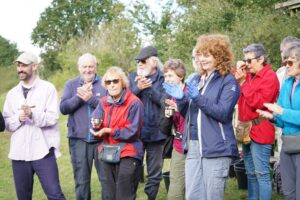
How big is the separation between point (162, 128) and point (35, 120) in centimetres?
140

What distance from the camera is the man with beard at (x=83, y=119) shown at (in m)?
5.52

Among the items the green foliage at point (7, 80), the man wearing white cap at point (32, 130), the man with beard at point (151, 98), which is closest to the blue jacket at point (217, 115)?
the man with beard at point (151, 98)

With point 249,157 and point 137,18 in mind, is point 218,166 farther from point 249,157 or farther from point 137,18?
point 137,18

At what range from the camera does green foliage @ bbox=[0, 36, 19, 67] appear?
72325 millimetres

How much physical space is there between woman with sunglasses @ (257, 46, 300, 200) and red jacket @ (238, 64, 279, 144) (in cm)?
63

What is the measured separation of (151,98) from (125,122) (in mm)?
891

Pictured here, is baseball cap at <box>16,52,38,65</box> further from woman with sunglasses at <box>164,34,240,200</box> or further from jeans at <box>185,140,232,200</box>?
jeans at <box>185,140,232,200</box>


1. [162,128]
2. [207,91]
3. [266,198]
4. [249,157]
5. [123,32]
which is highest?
[123,32]

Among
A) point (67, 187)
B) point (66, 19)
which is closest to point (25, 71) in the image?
point (67, 187)

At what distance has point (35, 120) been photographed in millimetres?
4863

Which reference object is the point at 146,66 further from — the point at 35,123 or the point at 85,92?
the point at 35,123

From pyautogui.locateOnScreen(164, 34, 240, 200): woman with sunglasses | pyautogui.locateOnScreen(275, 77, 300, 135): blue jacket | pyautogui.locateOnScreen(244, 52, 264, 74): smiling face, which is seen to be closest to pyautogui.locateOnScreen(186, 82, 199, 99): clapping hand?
pyautogui.locateOnScreen(164, 34, 240, 200): woman with sunglasses

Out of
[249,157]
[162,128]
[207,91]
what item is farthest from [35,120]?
[249,157]

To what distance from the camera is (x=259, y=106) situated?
4.91 meters
